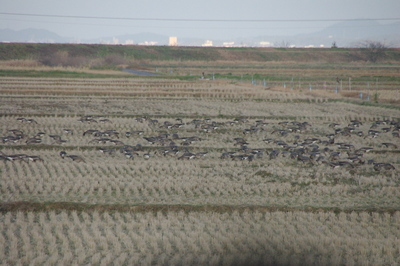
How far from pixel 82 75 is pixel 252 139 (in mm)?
30490

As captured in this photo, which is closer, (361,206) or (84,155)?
(361,206)

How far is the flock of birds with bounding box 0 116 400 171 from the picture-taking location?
13.7 metres

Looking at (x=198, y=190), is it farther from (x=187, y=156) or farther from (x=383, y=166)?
(x=383, y=166)

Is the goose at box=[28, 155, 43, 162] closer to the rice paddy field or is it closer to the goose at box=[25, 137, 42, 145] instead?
the rice paddy field

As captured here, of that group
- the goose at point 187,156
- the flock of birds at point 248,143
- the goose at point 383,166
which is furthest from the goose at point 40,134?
the goose at point 383,166

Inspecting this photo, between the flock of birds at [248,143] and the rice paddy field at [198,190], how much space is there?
2.1 inches

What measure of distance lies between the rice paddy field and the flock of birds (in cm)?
5

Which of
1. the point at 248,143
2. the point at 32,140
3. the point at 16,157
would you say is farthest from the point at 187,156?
the point at 32,140

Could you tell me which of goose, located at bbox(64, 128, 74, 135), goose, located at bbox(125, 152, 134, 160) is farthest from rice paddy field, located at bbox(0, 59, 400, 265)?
goose, located at bbox(64, 128, 74, 135)

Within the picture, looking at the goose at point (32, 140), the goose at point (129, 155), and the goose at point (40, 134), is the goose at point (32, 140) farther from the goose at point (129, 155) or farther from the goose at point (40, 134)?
the goose at point (129, 155)

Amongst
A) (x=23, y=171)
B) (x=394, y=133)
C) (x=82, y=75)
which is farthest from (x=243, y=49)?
(x=23, y=171)

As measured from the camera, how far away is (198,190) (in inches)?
425

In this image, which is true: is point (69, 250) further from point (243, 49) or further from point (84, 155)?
point (243, 49)

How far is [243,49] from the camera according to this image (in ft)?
299
